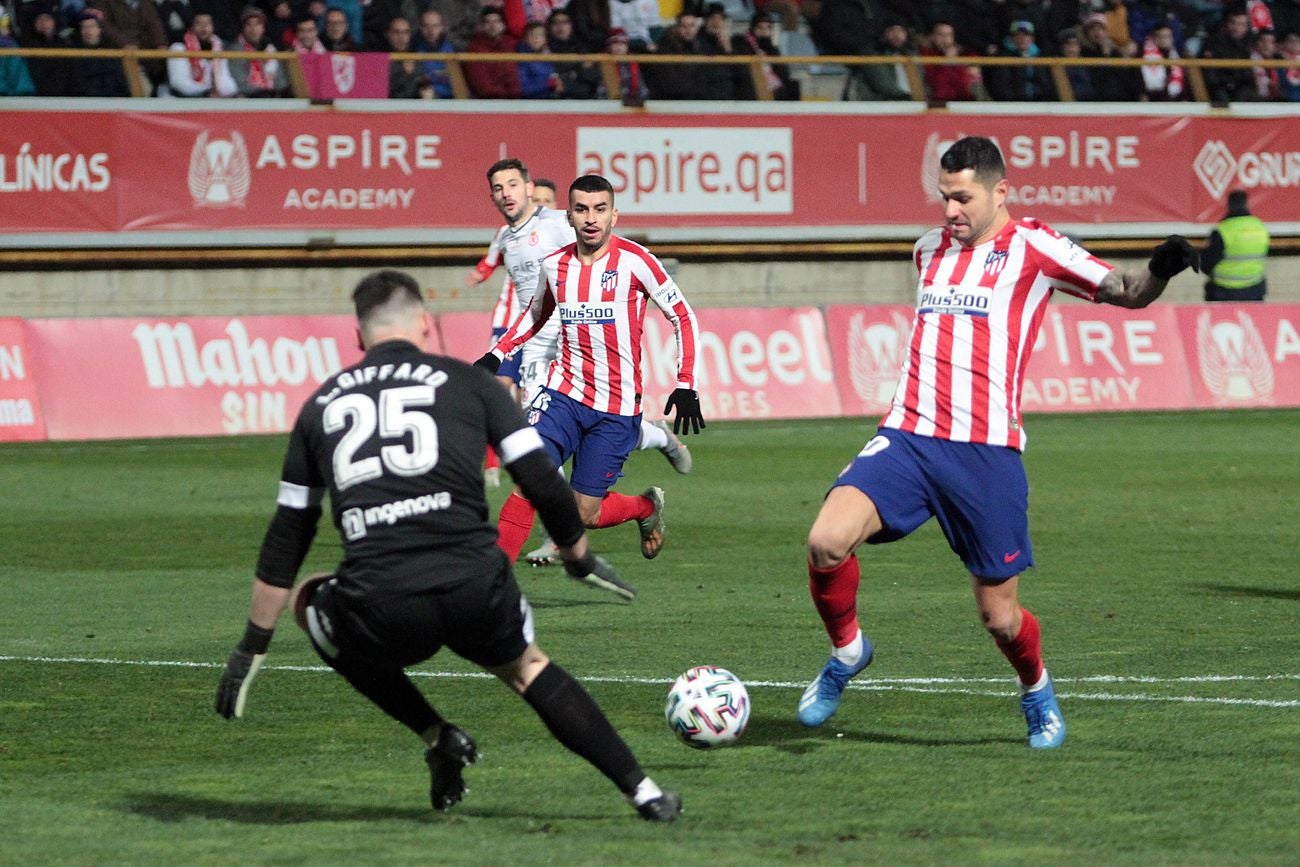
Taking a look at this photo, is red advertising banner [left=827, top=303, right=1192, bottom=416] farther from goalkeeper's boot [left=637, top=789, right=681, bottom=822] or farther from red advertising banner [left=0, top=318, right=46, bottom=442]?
goalkeeper's boot [left=637, top=789, right=681, bottom=822]

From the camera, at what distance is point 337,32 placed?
78.5ft

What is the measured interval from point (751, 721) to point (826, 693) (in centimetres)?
29

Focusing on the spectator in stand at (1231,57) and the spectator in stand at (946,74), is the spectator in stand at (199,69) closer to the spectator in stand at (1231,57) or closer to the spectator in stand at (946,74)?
the spectator in stand at (946,74)

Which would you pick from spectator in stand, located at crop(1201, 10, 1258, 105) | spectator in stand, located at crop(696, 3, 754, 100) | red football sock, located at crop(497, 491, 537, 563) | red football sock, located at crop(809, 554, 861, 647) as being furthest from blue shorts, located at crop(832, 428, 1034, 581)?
spectator in stand, located at crop(1201, 10, 1258, 105)

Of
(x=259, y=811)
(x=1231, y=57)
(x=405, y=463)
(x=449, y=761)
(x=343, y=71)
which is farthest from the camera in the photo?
(x=1231, y=57)

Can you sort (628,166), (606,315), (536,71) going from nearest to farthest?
1. (606,315)
2. (536,71)
3. (628,166)

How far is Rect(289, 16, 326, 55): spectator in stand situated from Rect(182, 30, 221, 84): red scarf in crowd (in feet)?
2.64

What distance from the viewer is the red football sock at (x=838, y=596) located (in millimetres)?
7285

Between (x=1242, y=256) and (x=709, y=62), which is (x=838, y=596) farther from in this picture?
(x=1242, y=256)

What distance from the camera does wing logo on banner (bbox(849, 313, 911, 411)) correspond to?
76.9 ft

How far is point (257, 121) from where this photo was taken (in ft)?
77.3

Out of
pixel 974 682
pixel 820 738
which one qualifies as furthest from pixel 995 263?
pixel 974 682

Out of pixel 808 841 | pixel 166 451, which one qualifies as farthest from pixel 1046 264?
pixel 166 451

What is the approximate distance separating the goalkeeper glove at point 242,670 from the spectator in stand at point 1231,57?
2365cm
